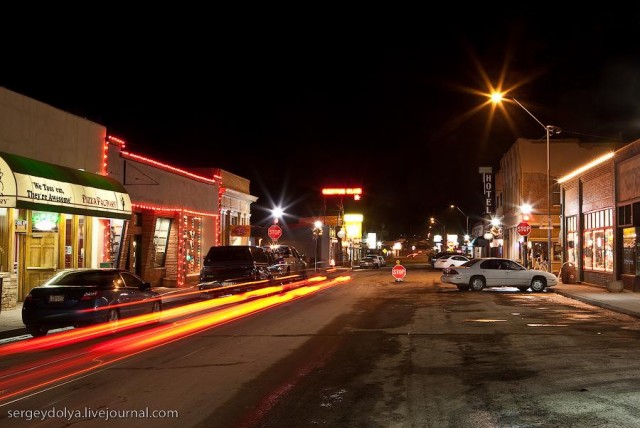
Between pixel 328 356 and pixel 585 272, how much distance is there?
2469 cm

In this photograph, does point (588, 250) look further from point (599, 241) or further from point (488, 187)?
point (488, 187)

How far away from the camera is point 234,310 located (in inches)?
771

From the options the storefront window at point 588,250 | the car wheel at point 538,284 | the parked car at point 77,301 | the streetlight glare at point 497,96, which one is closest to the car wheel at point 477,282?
the car wheel at point 538,284

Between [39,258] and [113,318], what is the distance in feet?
26.3

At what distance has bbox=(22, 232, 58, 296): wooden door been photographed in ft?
66.7

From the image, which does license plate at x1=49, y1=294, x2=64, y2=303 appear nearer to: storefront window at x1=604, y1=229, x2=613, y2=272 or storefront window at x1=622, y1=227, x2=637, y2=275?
storefront window at x1=622, y1=227, x2=637, y2=275

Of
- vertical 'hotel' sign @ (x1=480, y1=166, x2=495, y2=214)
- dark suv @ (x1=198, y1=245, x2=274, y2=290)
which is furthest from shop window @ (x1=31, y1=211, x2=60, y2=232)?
vertical 'hotel' sign @ (x1=480, y1=166, x2=495, y2=214)

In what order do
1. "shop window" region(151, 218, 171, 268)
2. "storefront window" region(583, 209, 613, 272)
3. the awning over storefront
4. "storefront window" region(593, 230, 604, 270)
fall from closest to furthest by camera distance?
the awning over storefront, "storefront window" region(583, 209, 613, 272), "storefront window" region(593, 230, 604, 270), "shop window" region(151, 218, 171, 268)

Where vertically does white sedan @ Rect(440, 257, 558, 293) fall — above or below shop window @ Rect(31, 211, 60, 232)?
below

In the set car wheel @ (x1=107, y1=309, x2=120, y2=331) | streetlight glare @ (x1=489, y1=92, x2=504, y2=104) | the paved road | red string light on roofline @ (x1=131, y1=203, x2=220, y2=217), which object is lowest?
the paved road

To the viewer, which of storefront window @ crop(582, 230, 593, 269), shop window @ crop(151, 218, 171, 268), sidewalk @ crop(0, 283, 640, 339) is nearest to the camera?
sidewalk @ crop(0, 283, 640, 339)

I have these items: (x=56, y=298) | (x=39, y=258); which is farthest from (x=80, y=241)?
(x=56, y=298)

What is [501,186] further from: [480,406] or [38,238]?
[480,406]

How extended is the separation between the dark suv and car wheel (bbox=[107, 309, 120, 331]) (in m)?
9.90
